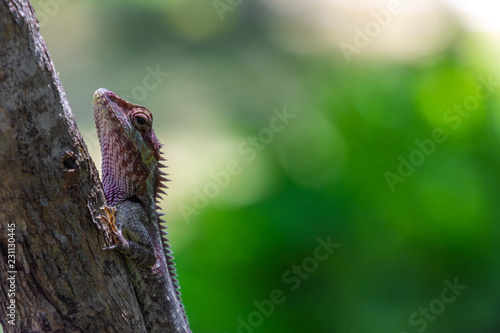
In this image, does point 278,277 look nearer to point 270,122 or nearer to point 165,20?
point 270,122

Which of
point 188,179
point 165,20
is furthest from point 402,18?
point 188,179
